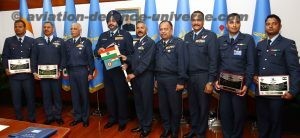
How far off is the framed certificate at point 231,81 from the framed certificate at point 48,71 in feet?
7.96

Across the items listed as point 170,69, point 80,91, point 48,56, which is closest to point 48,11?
point 48,56

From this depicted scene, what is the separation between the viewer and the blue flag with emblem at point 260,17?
11.2ft

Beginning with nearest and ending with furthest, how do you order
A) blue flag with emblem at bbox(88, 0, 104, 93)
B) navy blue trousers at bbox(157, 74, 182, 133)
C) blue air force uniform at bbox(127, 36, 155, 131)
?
1. navy blue trousers at bbox(157, 74, 182, 133)
2. blue air force uniform at bbox(127, 36, 155, 131)
3. blue flag with emblem at bbox(88, 0, 104, 93)

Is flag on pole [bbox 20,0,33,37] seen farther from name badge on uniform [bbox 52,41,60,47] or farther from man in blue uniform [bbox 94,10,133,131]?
man in blue uniform [bbox 94,10,133,131]

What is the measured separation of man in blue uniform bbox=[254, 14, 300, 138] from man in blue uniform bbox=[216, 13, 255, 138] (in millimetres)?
143

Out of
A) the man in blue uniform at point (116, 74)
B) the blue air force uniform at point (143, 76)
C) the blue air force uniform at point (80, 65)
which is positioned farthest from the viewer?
the blue air force uniform at point (80, 65)

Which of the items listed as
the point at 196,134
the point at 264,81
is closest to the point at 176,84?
the point at 196,134

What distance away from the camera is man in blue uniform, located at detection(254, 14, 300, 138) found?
2.75 metres

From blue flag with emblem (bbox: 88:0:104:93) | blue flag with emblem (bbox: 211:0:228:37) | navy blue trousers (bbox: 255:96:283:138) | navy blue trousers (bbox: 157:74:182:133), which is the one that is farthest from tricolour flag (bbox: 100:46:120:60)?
navy blue trousers (bbox: 255:96:283:138)

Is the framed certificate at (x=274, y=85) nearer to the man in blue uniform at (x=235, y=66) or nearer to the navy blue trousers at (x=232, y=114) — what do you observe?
the man in blue uniform at (x=235, y=66)

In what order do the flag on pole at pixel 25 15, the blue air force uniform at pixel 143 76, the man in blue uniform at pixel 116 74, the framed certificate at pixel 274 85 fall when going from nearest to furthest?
1. the framed certificate at pixel 274 85
2. the blue air force uniform at pixel 143 76
3. the man in blue uniform at pixel 116 74
4. the flag on pole at pixel 25 15

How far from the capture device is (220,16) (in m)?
3.71

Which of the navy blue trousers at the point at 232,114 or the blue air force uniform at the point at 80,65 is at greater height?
the blue air force uniform at the point at 80,65

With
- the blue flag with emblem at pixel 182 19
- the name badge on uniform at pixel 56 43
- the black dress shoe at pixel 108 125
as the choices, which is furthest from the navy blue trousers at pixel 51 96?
the blue flag with emblem at pixel 182 19
